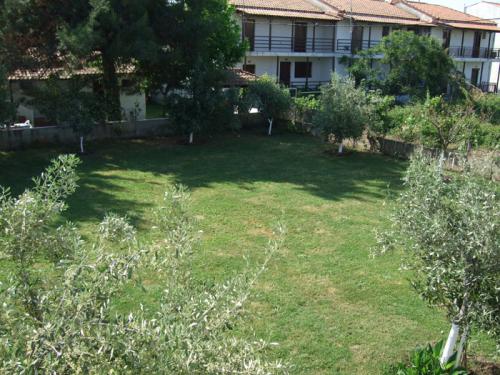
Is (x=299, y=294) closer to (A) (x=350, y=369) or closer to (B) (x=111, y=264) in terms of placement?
(A) (x=350, y=369)

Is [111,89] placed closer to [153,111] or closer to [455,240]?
[153,111]

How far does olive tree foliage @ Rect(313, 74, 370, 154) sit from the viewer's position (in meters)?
17.8

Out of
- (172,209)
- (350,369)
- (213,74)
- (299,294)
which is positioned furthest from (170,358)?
(213,74)

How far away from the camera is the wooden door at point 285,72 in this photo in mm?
35938

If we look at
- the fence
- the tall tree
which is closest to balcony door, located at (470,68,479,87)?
the fence

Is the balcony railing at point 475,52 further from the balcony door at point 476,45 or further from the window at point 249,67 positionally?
the window at point 249,67

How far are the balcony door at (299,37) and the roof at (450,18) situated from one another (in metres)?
11.4

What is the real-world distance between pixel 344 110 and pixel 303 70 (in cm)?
2021

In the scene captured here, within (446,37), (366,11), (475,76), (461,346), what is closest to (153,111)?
(366,11)

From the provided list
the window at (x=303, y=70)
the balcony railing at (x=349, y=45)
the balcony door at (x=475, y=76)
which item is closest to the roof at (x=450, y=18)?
the balcony door at (x=475, y=76)

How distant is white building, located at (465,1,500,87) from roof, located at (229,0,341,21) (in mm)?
20310

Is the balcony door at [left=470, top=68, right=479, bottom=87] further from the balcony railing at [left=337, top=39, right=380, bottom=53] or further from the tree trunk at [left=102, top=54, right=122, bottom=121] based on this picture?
the tree trunk at [left=102, top=54, right=122, bottom=121]

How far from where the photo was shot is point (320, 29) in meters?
36.8

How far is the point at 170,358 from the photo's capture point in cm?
274
